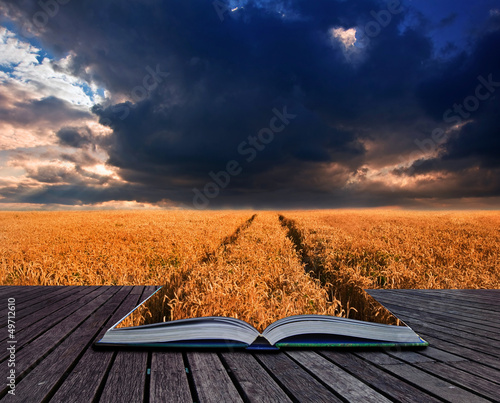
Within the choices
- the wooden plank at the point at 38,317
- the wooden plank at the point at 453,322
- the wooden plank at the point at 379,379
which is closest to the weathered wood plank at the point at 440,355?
the wooden plank at the point at 379,379

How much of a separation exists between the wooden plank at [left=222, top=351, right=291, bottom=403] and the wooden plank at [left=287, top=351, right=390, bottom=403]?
329 mm

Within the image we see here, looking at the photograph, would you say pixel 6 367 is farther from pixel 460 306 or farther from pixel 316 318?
pixel 460 306

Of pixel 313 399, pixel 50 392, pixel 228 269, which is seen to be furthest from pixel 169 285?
pixel 313 399

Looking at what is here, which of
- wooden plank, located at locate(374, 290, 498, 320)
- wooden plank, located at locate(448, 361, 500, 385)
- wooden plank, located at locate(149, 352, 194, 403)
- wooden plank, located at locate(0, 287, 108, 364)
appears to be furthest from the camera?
wooden plank, located at locate(374, 290, 498, 320)

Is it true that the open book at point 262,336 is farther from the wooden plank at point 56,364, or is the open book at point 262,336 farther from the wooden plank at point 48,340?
the wooden plank at point 48,340

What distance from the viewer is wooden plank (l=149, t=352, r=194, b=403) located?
167 centimetres

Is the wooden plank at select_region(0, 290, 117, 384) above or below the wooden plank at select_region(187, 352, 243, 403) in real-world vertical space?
below

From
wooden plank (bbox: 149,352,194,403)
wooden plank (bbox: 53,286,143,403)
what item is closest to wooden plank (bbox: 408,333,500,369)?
wooden plank (bbox: 149,352,194,403)

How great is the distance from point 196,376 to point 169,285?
4801mm

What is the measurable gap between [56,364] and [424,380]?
2.61 meters

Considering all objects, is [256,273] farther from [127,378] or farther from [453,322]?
[127,378]

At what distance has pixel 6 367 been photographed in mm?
2148

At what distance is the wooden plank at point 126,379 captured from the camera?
1688 millimetres

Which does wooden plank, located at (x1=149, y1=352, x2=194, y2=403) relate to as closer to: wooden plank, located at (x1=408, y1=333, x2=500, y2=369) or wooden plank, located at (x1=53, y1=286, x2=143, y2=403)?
wooden plank, located at (x1=53, y1=286, x2=143, y2=403)
